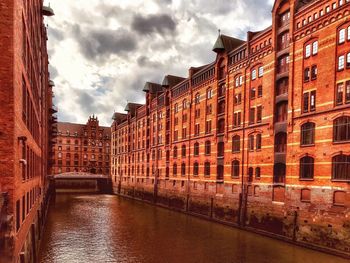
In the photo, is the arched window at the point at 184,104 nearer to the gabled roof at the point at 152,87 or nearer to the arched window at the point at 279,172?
the gabled roof at the point at 152,87

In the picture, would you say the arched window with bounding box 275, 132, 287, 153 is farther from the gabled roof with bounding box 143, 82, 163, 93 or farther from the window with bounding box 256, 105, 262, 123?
the gabled roof with bounding box 143, 82, 163, 93

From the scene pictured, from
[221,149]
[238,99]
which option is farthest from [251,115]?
[221,149]

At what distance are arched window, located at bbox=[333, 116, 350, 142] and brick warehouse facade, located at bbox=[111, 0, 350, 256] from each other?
0.27 ft

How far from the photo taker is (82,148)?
10031 cm

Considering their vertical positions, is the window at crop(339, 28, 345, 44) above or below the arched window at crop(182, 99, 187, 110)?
below

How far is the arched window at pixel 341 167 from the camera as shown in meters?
21.7

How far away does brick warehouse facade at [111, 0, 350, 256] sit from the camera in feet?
74.8

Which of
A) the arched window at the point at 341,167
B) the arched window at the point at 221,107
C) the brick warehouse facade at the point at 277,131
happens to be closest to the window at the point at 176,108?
the brick warehouse facade at the point at 277,131

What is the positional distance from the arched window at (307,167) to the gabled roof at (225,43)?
18896 mm

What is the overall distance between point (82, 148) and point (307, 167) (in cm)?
8746

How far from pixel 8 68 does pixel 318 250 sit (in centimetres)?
2439

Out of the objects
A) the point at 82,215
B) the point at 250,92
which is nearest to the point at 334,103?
the point at 250,92

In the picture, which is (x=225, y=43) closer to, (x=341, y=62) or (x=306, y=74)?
(x=306, y=74)

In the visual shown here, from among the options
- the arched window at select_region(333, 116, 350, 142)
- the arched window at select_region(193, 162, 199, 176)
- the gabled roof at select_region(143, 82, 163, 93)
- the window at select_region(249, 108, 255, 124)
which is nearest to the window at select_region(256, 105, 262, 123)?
the window at select_region(249, 108, 255, 124)
